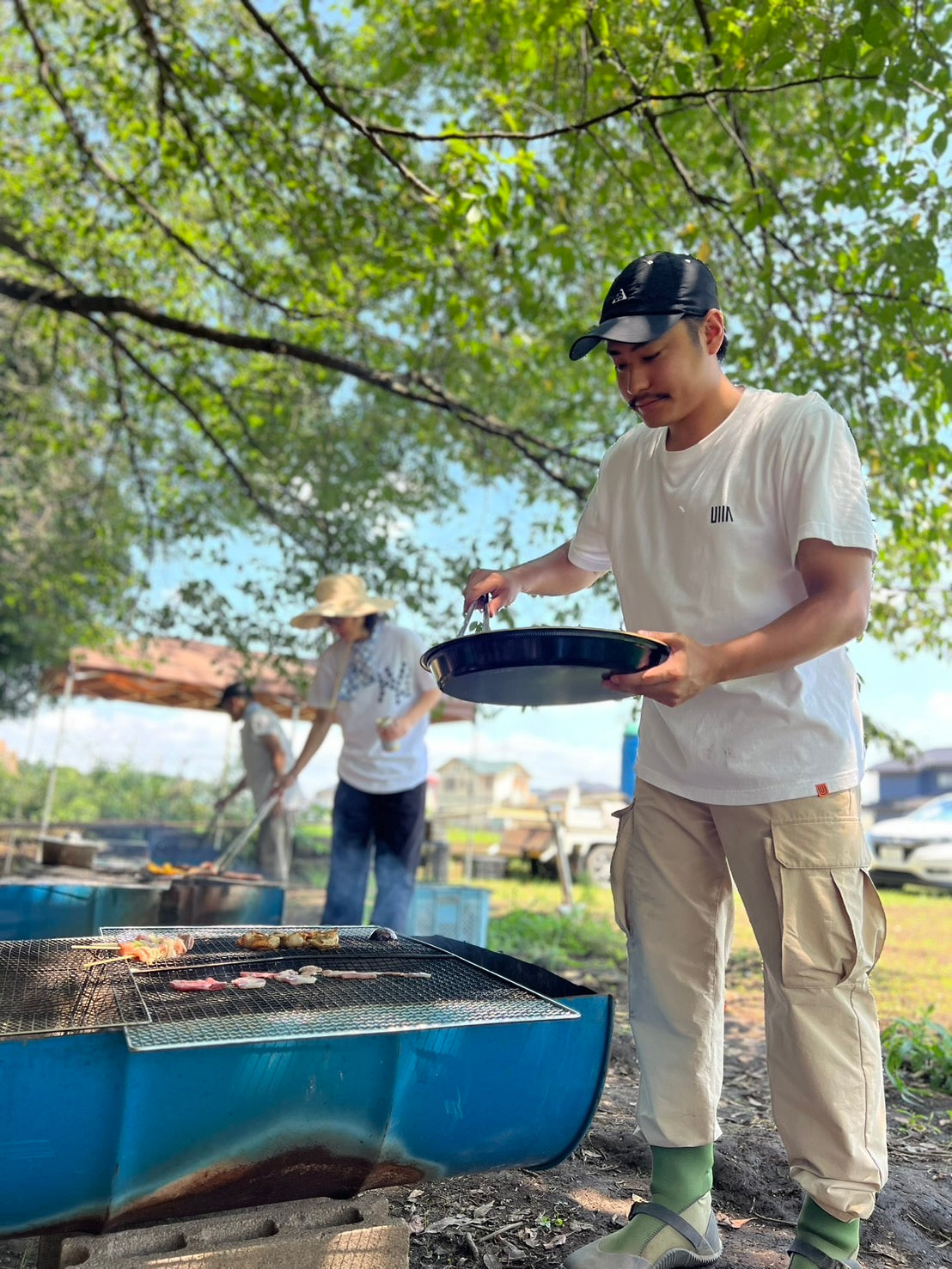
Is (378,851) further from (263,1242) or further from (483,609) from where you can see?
(263,1242)

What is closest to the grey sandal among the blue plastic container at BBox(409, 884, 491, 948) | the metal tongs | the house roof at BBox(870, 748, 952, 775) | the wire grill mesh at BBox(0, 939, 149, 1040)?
the wire grill mesh at BBox(0, 939, 149, 1040)

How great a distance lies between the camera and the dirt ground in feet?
8.07

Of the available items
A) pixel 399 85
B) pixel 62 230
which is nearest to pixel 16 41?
pixel 62 230

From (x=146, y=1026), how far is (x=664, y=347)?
1851 mm

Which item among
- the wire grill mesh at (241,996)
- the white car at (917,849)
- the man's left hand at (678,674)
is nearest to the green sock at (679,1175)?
the wire grill mesh at (241,996)

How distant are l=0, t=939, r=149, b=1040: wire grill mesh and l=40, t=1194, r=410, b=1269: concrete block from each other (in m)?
0.40

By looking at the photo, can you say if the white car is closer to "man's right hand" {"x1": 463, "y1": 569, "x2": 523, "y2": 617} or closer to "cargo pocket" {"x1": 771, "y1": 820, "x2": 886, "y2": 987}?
"man's right hand" {"x1": 463, "y1": 569, "x2": 523, "y2": 617}

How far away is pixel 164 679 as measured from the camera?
42.6 ft

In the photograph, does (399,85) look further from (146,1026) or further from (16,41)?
(146,1026)

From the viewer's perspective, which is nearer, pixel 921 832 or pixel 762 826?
pixel 762 826

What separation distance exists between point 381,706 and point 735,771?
131 inches

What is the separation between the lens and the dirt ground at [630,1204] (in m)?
2.46

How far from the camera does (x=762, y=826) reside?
2.21m

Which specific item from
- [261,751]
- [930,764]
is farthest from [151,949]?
[930,764]
